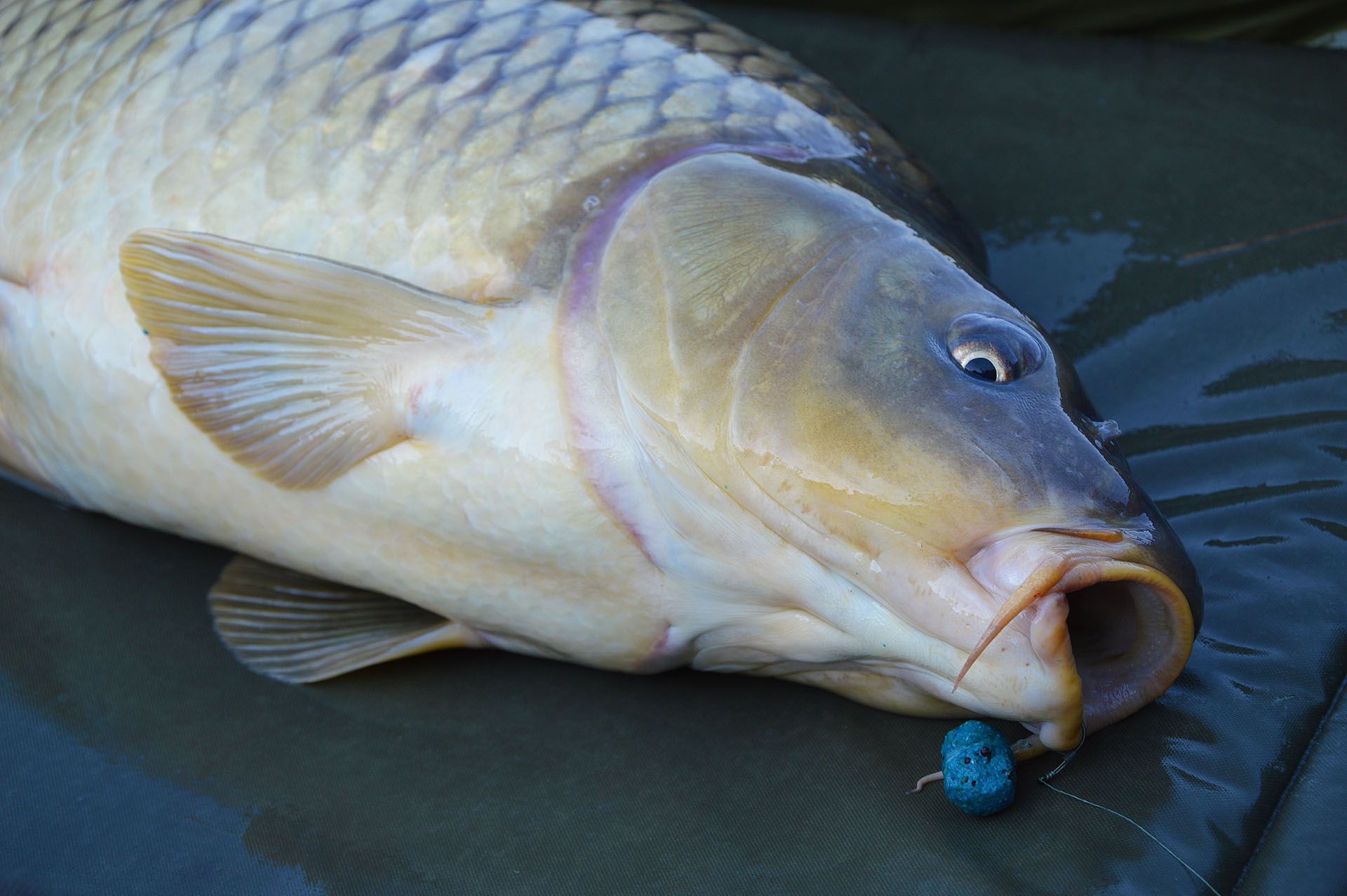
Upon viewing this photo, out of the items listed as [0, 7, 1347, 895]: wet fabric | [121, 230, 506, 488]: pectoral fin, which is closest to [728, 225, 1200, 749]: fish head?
[0, 7, 1347, 895]: wet fabric

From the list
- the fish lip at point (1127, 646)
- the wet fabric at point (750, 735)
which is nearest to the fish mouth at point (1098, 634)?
the fish lip at point (1127, 646)

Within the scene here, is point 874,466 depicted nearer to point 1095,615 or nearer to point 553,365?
point 1095,615

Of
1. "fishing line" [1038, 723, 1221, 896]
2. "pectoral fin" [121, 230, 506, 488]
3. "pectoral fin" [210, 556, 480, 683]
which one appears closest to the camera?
"fishing line" [1038, 723, 1221, 896]

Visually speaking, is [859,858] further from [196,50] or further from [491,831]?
[196,50]

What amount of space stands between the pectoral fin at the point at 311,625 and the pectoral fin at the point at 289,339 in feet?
0.76

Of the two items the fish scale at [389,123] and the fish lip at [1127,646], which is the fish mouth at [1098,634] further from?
the fish scale at [389,123]

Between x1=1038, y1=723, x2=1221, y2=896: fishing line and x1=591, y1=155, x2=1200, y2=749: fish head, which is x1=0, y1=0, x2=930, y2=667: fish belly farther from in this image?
x1=1038, y1=723, x2=1221, y2=896: fishing line

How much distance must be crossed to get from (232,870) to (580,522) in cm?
53

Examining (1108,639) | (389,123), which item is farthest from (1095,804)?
(389,123)

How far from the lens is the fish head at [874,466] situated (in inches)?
45.8

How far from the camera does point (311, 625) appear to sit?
63.9 inches

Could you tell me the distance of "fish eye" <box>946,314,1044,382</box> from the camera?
126 cm

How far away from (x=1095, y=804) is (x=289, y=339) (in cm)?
102

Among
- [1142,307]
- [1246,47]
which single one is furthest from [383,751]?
[1246,47]
